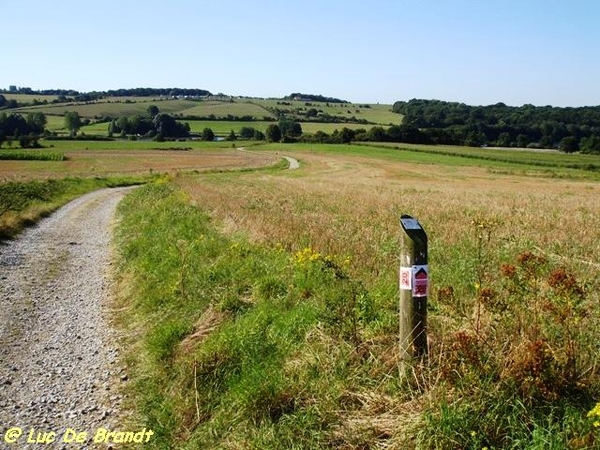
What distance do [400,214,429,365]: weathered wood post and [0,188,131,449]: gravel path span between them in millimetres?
3591

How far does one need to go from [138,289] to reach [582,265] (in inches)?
342

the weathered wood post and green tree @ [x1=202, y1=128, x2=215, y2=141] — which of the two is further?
green tree @ [x1=202, y1=128, x2=215, y2=141]

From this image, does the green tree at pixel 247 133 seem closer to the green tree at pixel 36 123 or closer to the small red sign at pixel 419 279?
the green tree at pixel 36 123

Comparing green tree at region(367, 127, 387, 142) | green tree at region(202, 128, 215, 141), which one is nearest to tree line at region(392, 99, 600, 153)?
green tree at region(367, 127, 387, 142)

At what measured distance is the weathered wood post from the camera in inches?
188

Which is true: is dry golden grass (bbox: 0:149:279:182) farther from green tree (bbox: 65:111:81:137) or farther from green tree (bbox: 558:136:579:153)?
green tree (bbox: 558:136:579:153)

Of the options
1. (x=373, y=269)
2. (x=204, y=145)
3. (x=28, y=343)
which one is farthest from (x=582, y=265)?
(x=204, y=145)

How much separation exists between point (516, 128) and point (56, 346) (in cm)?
13642

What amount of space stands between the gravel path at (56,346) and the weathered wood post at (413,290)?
3591 mm

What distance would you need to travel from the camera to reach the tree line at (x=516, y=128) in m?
117

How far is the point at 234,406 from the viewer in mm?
5617

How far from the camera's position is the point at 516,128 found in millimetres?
129250

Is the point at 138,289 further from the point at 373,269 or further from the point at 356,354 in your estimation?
the point at 356,354

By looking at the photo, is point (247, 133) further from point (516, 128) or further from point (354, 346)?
point (354, 346)
